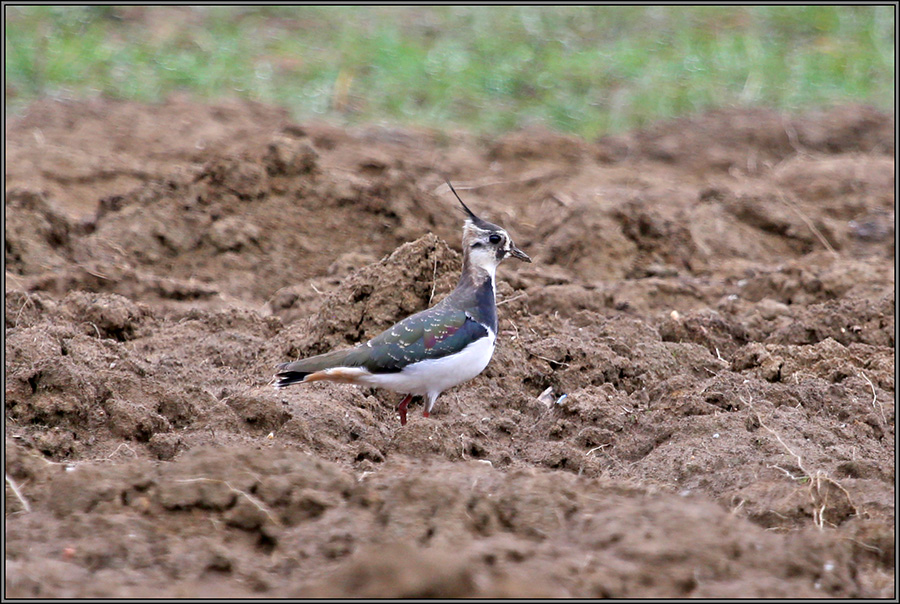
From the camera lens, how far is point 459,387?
6.52 m

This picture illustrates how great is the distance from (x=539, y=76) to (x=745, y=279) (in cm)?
685

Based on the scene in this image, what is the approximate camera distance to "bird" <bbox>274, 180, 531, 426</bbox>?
222 inches

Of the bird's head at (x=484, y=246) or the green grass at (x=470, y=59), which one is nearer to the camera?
the bird's head at (x=484, y=246)

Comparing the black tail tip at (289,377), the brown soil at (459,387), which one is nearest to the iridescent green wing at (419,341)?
the black tail tip at (289,377)

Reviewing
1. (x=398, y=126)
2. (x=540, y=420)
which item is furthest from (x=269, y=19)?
(x=540, y=420)

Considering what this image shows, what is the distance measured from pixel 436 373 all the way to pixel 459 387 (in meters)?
0.85

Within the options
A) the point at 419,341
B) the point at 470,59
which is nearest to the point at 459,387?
the point at 419,341

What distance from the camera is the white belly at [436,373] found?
568cm

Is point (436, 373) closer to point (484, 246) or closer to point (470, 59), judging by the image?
point (484, 246)

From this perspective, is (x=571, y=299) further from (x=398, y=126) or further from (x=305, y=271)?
(x=398, y=126)

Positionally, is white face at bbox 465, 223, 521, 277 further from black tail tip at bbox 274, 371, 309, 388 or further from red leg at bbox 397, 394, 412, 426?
black tail tip at bbox 274, 371, 309, 388

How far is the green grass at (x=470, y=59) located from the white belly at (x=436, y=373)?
8492 millimetres

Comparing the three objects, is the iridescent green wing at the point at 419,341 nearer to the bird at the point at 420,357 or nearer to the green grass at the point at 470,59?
the bird at the point at 420,357

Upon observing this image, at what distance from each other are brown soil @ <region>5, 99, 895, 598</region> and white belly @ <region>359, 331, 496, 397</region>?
266 millimetres
